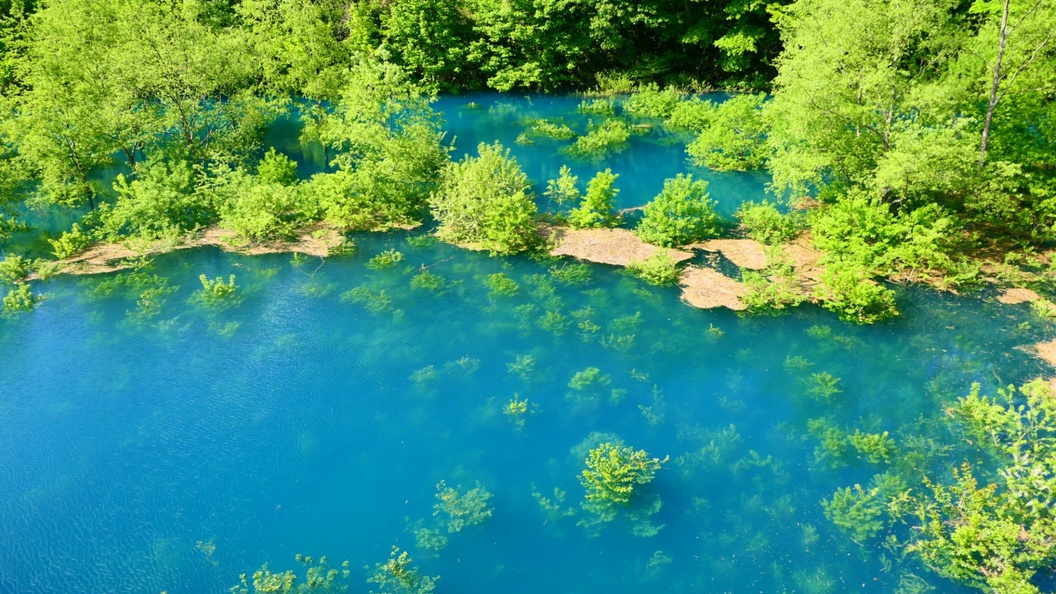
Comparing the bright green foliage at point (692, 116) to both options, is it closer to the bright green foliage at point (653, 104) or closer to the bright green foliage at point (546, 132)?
the bright green foliage at point (653, 104)

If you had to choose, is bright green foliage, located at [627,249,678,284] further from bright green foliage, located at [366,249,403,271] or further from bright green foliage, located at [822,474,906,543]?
bright green foliage, located at [822,474,906,543]

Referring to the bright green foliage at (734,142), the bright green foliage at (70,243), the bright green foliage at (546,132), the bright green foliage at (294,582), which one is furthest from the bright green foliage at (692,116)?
the bright green foliage at (294,582)

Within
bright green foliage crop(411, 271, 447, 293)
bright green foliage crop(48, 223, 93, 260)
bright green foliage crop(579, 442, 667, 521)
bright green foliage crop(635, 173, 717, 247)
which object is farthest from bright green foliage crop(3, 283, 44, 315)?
bright green foliage crop(635, 173, 717, 247)

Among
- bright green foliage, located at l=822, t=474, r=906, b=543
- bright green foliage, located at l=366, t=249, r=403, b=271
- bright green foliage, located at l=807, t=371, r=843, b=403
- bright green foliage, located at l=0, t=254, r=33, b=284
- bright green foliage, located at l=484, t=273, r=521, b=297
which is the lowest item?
bright green foliage, located at l=822, t=474, r=906, b=543

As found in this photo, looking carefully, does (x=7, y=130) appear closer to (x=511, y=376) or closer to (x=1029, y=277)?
(x=511, y=376)

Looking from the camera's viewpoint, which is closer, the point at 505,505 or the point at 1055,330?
the point at 505,505

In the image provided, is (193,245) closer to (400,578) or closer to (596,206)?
(596,206)

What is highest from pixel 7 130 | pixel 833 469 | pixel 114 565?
pixel 7 130

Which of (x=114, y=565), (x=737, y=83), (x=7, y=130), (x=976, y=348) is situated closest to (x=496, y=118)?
(x=737, y=83)
